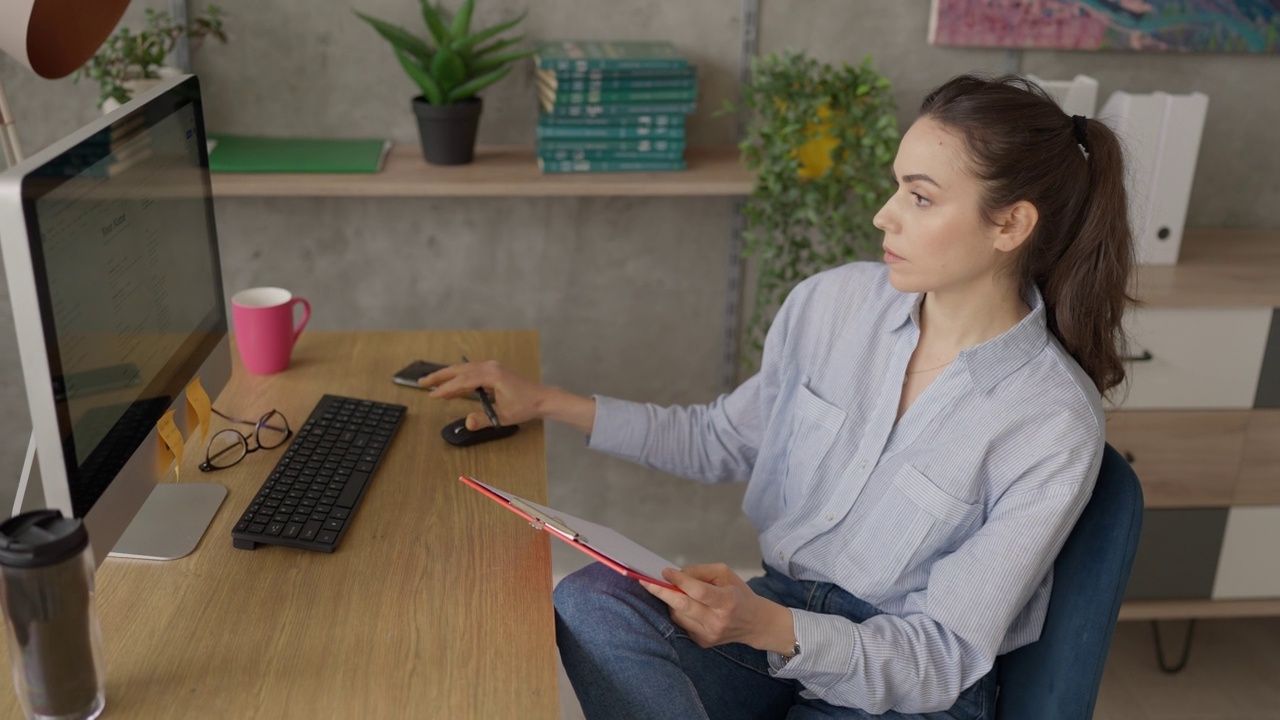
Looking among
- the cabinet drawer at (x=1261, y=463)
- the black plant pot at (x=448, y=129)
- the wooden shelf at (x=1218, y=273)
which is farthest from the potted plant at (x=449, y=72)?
the cabinet drawer at (x=1261, y=463)

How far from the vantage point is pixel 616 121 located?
198 cm

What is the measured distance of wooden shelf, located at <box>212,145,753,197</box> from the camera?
1.88 m

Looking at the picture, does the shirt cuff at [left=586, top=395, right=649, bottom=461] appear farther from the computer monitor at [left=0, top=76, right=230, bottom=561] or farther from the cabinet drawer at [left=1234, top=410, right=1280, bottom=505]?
the cabinet drawer at [left=1234, top=410, right=1280, bottom=505]

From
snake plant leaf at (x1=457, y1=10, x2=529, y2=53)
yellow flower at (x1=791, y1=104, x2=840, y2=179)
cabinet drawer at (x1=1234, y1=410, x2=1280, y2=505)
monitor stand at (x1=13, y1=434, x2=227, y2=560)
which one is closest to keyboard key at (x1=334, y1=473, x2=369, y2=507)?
monitor stand at (x1=13, y1=434, x2=227, y2=560)

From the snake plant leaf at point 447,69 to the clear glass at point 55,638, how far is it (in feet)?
4.04

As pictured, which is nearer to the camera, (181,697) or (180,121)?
(181,697)

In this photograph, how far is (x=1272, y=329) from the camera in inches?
80.3

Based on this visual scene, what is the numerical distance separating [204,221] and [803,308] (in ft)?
2.53

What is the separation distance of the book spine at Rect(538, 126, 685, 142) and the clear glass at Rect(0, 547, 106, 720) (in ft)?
4.10

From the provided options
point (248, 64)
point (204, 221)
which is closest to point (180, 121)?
point (204, 221)

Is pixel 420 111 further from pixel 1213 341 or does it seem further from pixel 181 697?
pixel 1213 341

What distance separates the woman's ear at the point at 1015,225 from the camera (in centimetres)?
127

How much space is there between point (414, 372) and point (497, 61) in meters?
0.62

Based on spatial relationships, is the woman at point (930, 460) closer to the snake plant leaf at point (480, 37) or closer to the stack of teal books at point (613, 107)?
the stack of teal books at point (613, 107)
